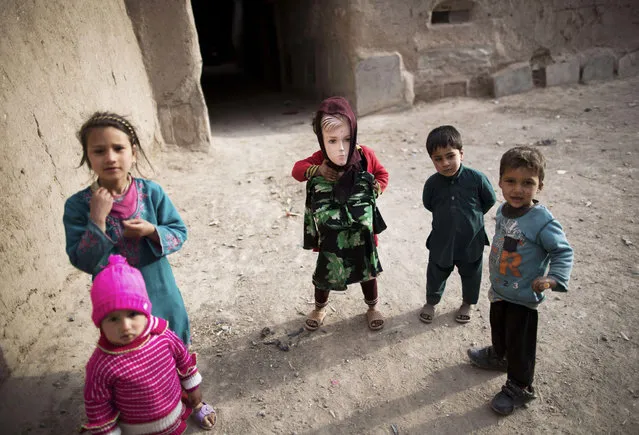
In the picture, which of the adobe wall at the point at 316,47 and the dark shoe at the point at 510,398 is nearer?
the dark shoe at the point at 510,398

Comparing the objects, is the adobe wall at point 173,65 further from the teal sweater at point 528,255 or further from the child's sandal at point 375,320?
the teal sweater at point 528,255

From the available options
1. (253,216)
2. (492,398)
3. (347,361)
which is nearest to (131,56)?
(253,216)

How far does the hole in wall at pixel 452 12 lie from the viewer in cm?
677

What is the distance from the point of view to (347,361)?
7.77 ft

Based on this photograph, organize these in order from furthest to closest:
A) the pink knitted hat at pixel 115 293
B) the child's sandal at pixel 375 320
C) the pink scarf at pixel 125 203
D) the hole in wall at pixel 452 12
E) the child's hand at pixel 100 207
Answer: the hole in wall at pixel 452 12 → the child's sandal at pixel 375 320 → the pink scarf at pixel 125 203 → the child's hand at pixel 100 207 → the pink knitted hat at pixel 115 293

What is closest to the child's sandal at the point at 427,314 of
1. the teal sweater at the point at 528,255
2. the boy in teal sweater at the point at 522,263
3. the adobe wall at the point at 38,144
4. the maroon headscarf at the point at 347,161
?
the boy in teal sweater at the point at 522,263

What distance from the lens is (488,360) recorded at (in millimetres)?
2230

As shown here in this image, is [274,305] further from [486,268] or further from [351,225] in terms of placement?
[486,268]

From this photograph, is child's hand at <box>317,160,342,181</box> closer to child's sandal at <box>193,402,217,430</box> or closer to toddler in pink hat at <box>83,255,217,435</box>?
toddler in pink hat at <box>83,255,217,435</box>

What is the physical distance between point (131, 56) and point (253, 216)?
7.60 ft

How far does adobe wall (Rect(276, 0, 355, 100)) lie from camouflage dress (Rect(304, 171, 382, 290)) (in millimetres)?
4707

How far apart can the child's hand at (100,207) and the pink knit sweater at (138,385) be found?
426mm

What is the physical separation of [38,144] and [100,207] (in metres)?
1.50

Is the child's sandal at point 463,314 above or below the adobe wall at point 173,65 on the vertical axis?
below
